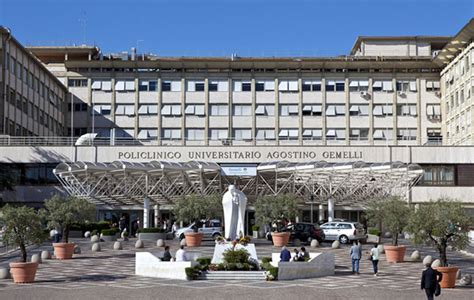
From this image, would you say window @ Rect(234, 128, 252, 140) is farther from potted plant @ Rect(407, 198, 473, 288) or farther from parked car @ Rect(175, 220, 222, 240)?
potted plant @ Rect(407, 198, 473, 288)

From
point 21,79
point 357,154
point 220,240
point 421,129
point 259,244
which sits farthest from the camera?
point 421,129

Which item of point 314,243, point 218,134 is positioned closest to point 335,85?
point 218,134

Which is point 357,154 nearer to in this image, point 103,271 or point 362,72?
point 362,72

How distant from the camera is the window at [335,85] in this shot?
273ft

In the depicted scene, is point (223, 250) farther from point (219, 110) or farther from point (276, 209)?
point (219, 110)

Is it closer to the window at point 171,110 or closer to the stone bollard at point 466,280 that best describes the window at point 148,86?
the window at point 171,110

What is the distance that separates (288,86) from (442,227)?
184 feet

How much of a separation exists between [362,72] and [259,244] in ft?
143

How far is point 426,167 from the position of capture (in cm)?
6525

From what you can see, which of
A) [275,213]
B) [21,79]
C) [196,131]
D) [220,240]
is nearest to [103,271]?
[220,240]

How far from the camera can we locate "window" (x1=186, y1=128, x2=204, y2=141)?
272 feet

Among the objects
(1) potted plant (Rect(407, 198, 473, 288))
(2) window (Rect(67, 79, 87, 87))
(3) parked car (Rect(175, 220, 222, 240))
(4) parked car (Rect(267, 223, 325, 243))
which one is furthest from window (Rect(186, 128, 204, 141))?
(1) potted plant (Rect(407, 198, 473, 288))

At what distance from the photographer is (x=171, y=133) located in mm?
83375

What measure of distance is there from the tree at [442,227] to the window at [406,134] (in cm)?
5480
